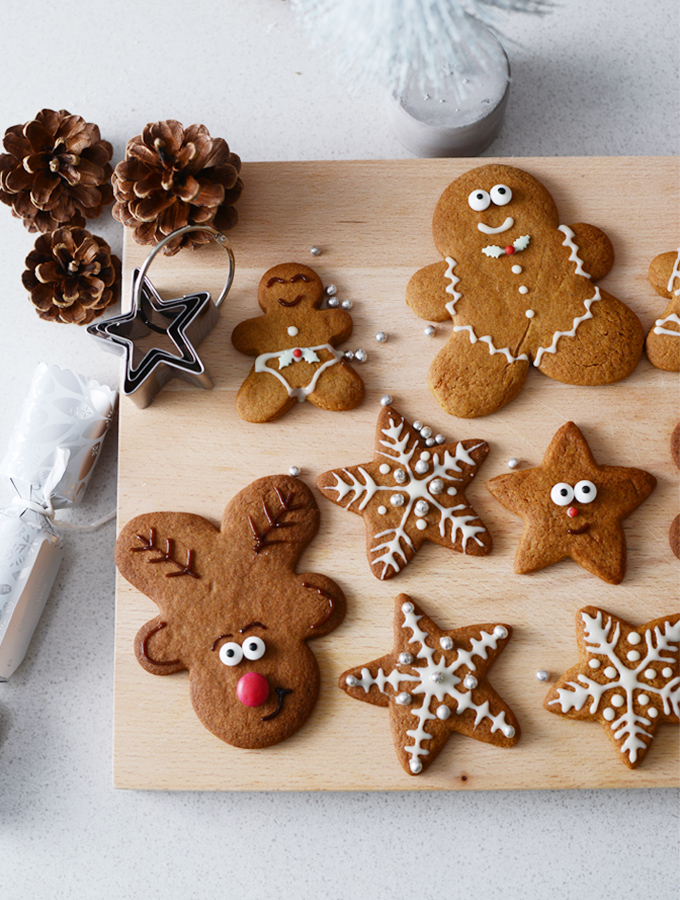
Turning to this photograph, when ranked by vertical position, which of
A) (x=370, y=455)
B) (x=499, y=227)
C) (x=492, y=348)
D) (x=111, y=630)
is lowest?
(x=111, y=630)

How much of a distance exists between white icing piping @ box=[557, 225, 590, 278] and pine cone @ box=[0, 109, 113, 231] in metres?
0.62

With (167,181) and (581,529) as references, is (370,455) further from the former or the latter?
(167,181)

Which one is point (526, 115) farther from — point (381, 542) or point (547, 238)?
point (381, 542)

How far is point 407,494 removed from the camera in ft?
3.17

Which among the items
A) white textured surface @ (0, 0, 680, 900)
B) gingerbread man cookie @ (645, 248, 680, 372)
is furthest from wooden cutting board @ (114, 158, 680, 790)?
white textured surface @ (0, 0, 680, 900)

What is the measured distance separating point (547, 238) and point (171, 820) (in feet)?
2.90

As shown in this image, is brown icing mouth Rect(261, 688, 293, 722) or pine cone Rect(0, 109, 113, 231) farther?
pine cone Rect(0, 109, 113, 231)

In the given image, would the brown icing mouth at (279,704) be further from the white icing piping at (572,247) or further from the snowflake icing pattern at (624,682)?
the white icing piping at (572,247)

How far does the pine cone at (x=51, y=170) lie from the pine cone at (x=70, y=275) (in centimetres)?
4

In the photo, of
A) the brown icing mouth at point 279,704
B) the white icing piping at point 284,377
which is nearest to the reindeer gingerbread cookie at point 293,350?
the white icing piping at point 284,377

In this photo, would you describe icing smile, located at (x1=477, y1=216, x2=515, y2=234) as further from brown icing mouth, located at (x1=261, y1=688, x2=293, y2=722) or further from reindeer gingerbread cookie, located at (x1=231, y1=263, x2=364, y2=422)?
brown icing mouth, located at (x1=261, y1=688, x2=293, y2=722)

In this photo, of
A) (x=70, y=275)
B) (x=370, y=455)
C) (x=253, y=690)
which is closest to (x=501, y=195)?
(x=370, y=455)

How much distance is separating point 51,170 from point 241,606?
0.63 m

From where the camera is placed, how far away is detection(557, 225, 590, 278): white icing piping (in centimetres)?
100
